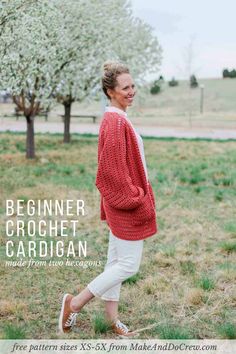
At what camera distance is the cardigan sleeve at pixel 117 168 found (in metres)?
4.70

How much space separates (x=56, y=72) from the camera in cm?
1897

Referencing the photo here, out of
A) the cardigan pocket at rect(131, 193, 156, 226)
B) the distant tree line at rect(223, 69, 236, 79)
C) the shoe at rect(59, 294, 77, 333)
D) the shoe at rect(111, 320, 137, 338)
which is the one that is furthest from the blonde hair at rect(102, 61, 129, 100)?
the distant tree line at rect(223, 69, 236, 79)

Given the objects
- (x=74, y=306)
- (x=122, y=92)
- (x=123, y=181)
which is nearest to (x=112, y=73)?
(x=122, y=92)

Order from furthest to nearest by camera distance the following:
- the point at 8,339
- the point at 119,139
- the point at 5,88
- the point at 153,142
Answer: the point at 153,142
the point at 5,88
the point at 8,339
the point at 119,139

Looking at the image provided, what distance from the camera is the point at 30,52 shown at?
14750 mm

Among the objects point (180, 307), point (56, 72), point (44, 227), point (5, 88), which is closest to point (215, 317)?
point (180, 307)

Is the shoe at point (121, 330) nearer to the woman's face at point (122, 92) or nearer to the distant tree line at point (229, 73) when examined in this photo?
the woman's face at point (122, 92)

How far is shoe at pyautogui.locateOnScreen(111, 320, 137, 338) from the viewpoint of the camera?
203 inches

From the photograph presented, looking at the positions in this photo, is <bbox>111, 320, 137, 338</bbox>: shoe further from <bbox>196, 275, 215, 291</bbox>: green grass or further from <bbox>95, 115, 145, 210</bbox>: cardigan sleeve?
<bbox>196, 275, 215, 291</bbox>: green grass

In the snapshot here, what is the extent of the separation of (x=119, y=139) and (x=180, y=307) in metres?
2.17

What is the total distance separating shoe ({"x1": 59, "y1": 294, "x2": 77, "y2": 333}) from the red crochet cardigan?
0.78 meters

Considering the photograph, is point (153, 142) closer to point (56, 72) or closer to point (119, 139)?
point (56, 72)

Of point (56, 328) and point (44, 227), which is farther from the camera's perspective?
point (44, 227)

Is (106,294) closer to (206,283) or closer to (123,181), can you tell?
(123,181)
